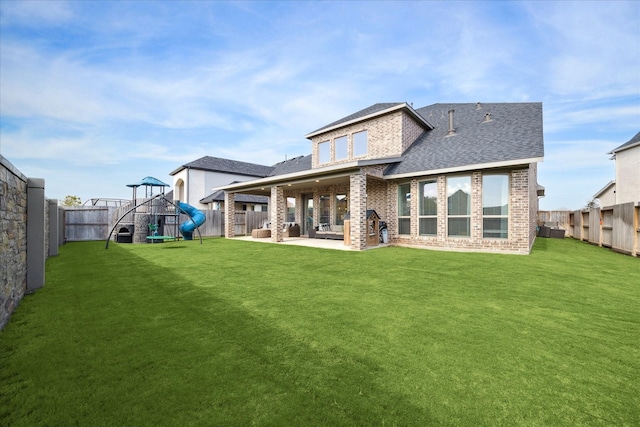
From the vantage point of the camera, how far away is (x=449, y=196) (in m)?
10.6

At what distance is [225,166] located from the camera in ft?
96.5

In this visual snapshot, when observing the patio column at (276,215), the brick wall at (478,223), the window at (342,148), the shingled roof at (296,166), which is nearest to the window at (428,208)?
the brick wall at (478,223)

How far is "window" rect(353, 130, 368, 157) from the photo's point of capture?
570 inches

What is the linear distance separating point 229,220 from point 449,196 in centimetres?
1350

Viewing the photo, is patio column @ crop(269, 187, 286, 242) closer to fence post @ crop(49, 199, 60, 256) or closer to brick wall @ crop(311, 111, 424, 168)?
brick wall @ crop(311, 111, 424, 168)

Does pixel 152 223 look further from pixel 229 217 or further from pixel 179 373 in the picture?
pixel 179 373

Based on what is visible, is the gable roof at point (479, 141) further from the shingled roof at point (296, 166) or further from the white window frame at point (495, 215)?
the shingled roof at point (296, 166)

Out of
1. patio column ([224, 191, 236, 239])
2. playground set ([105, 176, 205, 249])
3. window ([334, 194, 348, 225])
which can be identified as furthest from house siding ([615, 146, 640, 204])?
playground set ([105, 176, 205, 249])

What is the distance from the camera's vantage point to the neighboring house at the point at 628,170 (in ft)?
55.2

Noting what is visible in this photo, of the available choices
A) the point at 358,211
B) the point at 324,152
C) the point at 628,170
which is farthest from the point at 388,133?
the point at 628,170

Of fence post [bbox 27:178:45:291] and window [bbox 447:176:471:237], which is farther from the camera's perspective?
window [bbox 447:176:471:237]

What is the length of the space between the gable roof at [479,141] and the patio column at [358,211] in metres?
2.00

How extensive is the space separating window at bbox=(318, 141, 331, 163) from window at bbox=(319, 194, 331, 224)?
2.33 meters

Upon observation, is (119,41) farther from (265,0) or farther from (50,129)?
(50,129)
